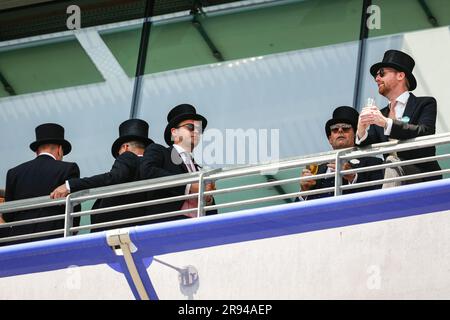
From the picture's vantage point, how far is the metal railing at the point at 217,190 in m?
12.1

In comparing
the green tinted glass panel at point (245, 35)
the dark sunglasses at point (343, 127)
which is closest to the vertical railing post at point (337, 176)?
the dark sunglasses at point (343, 127)

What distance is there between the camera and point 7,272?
1370cm

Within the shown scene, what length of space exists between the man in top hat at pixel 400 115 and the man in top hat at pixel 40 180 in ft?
8.69

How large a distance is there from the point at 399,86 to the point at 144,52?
4.67 metres

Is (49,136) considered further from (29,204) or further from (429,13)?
(429,13)

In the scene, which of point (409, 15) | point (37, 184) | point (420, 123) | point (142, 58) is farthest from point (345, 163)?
point (142, 58)

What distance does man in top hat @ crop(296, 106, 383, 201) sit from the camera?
12.8m

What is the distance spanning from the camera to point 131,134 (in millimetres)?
13805

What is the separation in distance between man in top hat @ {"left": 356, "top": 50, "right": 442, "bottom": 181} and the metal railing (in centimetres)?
13

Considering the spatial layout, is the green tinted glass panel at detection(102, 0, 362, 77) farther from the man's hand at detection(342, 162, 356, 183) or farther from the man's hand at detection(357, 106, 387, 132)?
the man's hand at detection(357, 106, 387, 132)

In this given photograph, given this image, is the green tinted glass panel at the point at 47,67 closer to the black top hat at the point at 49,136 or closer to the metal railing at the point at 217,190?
the black top hat at the point at 49,136

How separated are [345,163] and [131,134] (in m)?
2.08

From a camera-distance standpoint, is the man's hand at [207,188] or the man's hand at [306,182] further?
the man's hand at [207,188]
